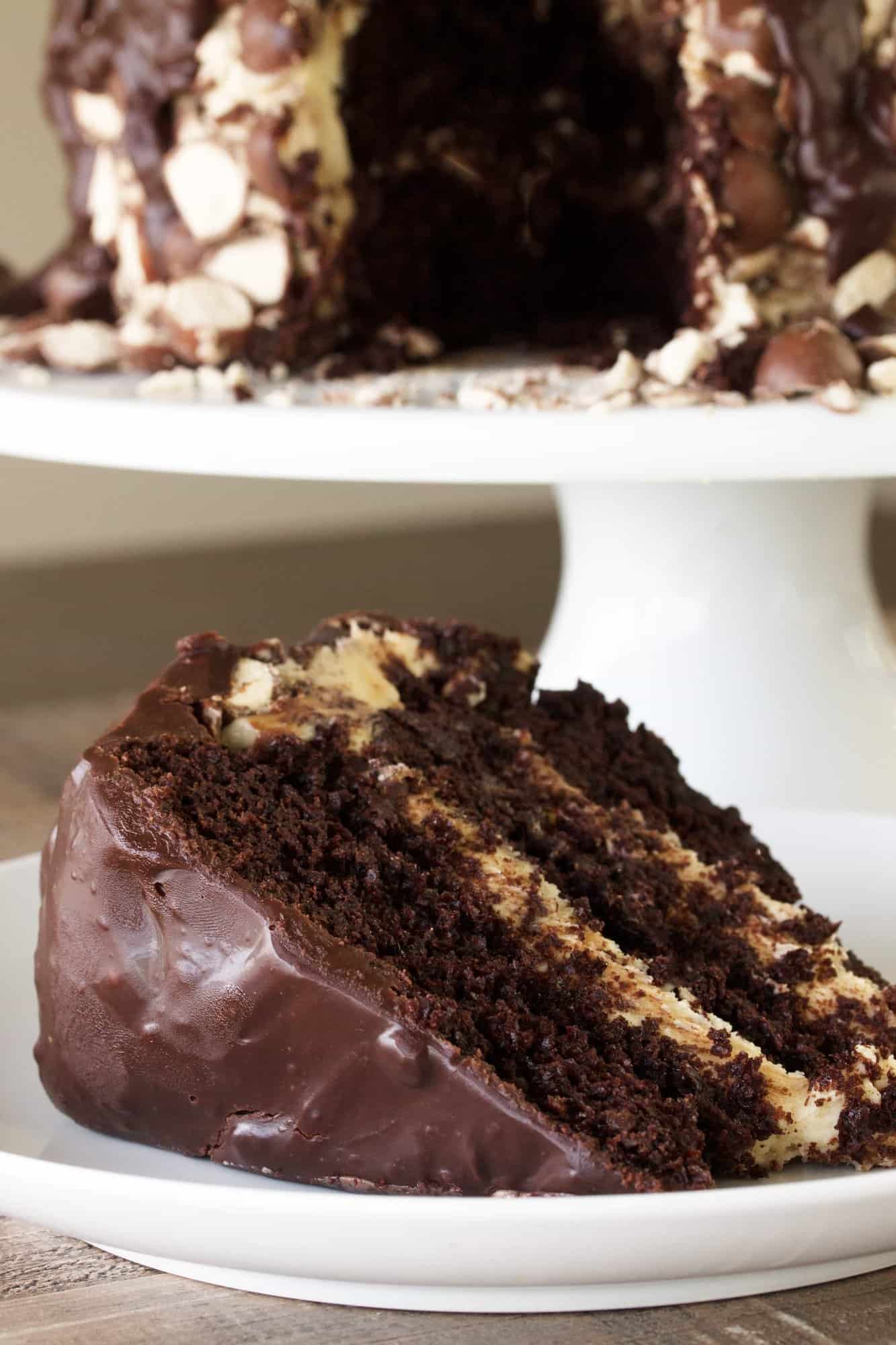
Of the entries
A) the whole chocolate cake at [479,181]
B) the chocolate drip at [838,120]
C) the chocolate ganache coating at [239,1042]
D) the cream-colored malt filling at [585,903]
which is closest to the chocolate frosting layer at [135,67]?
the whole chocolate cake at [479,181]

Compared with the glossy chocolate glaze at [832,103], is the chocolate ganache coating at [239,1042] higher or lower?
lower

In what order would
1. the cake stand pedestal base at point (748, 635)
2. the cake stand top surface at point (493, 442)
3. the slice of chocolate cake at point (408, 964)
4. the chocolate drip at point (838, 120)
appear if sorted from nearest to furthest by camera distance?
the slice of chocolate cake at point (408, 964)
the cake stand top surface at point (493, 442)
the chocolate drip at point (838, 120)
the cake stand pedestal base at point (748, 635)

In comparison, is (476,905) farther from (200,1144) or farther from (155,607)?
(155,607)

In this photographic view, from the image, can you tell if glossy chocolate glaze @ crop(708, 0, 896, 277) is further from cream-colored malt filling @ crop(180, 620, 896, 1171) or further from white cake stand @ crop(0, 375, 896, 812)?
cream-colored malt filling @ crop(180, 620, 896, 1171)

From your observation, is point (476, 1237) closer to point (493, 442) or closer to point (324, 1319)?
point (324, 1319)

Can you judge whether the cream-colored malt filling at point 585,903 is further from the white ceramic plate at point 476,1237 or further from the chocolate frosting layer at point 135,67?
the chocolate frosting layer at point 135,67

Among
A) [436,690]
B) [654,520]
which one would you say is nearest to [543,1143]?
[436,690]

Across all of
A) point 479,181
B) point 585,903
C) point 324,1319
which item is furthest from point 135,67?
point 324,1319
